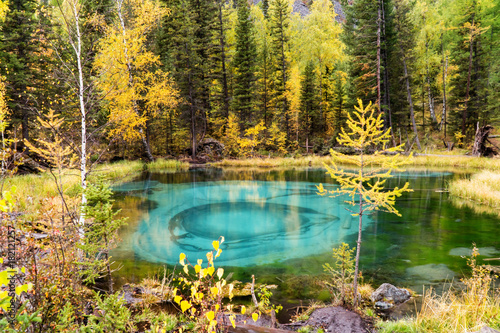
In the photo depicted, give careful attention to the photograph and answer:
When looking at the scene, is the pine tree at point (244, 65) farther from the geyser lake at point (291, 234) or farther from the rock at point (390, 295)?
the rock at point (390, 295)

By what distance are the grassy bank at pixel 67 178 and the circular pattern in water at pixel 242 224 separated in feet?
8.90

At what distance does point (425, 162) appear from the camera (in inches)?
949

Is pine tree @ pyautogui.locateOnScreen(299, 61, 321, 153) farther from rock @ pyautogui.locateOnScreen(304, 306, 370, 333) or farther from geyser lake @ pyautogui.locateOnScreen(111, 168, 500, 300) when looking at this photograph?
rock @ pyautogui.locateOnScreen(304, 306, 370, 333)

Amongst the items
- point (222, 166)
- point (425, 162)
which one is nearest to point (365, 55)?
point (425, 162)

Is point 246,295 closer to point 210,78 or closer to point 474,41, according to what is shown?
point 210,78

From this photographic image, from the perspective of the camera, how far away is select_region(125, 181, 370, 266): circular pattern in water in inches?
314

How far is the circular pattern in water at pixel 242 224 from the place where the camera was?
797cm

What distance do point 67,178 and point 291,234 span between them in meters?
10.9

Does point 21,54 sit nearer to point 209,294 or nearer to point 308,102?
point 209,294

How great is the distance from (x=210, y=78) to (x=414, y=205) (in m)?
24.1

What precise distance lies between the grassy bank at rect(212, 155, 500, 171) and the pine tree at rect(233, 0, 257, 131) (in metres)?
5.56

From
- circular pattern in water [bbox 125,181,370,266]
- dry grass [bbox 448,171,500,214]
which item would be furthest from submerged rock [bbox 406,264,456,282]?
dry grass [bbox 448,171,500,214]

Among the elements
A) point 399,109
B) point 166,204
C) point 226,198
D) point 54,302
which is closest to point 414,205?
point 226,198

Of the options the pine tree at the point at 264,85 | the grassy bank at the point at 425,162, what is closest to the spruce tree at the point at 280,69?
the pine tree at the point at 264,85
